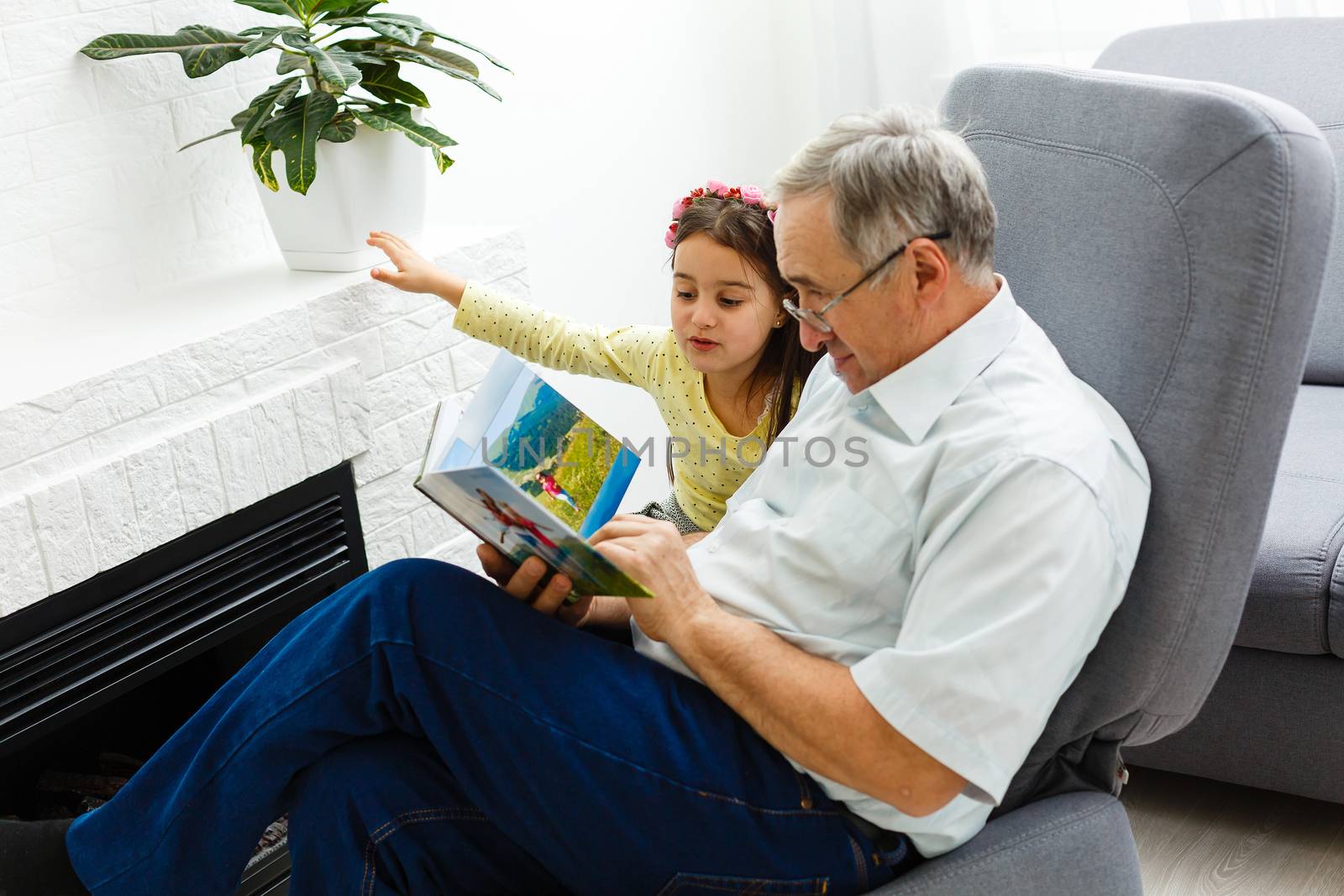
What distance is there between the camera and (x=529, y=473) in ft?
4.50

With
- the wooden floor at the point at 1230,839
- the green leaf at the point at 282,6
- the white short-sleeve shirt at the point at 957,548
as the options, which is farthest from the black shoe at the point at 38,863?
the wooden floor at the point at 1230,839

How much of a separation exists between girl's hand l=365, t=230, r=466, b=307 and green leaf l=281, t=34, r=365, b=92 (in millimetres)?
245

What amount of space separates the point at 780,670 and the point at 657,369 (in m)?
0.83

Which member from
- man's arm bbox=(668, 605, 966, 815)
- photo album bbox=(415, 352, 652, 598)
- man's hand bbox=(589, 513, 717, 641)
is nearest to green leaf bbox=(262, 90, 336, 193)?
photo album bbox=(415, 352, 652, 598)

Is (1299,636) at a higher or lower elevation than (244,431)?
lower

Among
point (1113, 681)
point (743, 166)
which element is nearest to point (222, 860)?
point (1113, 681)

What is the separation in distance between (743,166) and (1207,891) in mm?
2135

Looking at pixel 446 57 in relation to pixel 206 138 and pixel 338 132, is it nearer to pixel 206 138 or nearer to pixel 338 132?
pixel 338 132

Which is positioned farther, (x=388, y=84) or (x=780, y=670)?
(x=388, y=84)

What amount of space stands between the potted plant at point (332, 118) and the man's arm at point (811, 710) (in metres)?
1.02

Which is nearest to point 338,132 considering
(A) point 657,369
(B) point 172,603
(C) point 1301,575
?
(A) point 657,369

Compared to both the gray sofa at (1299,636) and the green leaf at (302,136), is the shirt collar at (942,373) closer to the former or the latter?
the gray sofa at (1299,636)

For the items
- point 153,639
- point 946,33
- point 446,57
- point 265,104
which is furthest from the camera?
point 946,33

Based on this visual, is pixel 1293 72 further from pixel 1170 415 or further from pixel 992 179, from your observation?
pixel 1170 415
